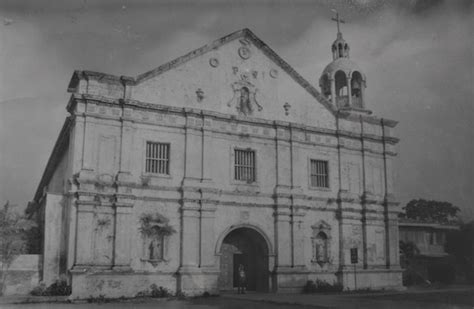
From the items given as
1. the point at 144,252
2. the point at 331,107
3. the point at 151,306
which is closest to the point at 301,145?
the point at 331,107

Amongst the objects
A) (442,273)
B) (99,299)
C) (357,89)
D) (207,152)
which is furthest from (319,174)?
(442,273)

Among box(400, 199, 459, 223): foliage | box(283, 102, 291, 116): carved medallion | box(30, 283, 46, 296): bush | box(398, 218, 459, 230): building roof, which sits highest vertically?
box(283, 102, 291, 116): carved medallion

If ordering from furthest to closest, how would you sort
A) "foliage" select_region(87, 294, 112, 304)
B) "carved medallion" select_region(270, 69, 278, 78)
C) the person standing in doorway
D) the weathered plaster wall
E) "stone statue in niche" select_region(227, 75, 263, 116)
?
"carved medallion" select_region(270, 69, 278, 78) < "stone statue in niche" select_region(227, 75, 263, 116) < the person standing in doorway < the weathered plaster wall < "foliage" select_region(87, 294, 112, 304)

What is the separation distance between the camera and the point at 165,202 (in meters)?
23.3

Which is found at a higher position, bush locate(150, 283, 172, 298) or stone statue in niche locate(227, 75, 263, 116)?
stone statue in niche locate(227, 75, 263, 116)

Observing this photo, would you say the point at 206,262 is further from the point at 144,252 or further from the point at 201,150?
the point at 201,150

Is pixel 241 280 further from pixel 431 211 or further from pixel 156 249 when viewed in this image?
pixel 431 211

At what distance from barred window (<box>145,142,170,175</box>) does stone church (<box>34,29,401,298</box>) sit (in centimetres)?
5

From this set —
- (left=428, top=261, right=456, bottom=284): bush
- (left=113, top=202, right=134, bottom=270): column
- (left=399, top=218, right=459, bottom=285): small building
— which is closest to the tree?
(left=113, top=202, right=134, bottom=270): column

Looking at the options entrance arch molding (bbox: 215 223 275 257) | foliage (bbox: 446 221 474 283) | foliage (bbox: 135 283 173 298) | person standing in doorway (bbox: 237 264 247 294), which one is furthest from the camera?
foliage (bbox: 446 221 474 283)

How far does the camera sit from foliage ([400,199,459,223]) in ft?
182

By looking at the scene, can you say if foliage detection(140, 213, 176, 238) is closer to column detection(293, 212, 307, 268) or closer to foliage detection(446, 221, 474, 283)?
column detection(293, 212, 307, 268)

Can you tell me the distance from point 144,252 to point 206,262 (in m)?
2.82

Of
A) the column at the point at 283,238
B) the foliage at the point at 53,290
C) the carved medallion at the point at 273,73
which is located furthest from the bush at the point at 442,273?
the foliage at the point at 53,290
